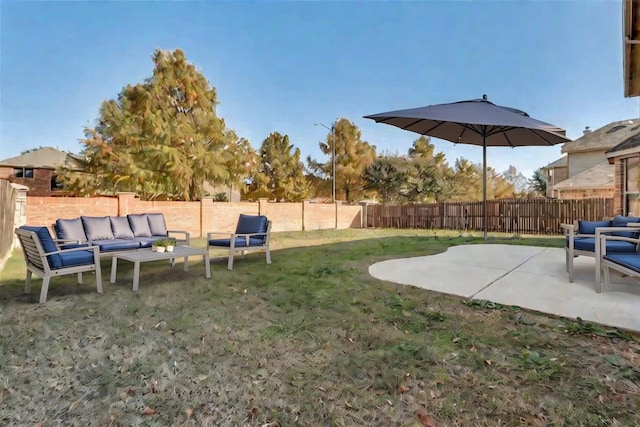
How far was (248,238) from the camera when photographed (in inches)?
240

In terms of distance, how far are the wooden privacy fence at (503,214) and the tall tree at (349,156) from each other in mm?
8015

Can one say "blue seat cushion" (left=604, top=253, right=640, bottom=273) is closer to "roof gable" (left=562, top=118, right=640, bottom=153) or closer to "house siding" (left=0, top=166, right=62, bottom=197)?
"roof gable" (left=562, top=118, right=640, bottom=153)

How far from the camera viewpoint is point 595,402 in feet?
5.89

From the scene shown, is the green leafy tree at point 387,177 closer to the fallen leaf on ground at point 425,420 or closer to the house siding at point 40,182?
the house siding at point 40,182

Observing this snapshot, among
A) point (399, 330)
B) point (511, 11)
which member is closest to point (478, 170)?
point (511, 11)

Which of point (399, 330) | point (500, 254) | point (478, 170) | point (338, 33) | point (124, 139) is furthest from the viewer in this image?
point (478, 170)

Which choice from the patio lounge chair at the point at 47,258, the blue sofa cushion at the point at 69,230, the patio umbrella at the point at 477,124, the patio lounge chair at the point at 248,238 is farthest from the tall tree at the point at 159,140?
the patio umbrella at the point at 477,124

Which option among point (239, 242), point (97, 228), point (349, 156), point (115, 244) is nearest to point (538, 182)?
point (349, 156)

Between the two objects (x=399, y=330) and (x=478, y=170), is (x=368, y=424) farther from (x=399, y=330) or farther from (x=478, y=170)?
(x=478, y=170)

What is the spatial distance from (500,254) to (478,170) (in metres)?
22.0

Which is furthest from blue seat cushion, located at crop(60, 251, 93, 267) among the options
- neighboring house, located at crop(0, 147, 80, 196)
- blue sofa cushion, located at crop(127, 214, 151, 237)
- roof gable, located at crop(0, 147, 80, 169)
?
neighboring house, located at crop(0, 147, 80, 196)

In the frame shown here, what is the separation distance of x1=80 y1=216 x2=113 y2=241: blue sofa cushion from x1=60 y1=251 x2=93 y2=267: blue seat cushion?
6.47ft

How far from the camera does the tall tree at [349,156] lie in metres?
A: 25.8

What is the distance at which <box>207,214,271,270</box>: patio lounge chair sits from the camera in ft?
19.3
